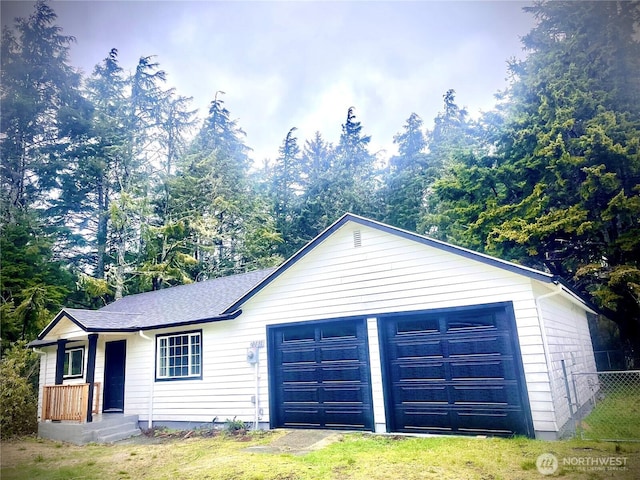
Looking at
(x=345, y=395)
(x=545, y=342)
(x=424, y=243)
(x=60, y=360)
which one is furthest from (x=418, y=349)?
(x=60, y=360)

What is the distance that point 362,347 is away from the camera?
8.65 m

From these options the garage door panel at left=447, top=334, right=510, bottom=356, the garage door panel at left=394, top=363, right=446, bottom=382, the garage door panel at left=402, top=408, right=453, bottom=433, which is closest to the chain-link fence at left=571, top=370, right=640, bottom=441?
the garage door panel at left=447, top=334, right=510, bottom=356

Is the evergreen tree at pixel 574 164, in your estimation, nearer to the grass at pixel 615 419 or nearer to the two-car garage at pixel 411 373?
the grass at pixel 615 419

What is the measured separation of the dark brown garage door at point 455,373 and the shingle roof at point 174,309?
4.45 meters

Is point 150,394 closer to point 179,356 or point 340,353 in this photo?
point 179,356

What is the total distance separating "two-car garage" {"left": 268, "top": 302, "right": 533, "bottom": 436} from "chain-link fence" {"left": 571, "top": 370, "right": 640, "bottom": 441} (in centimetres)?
141

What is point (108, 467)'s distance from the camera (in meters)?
7.46

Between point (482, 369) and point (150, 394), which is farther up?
point (482, 369)

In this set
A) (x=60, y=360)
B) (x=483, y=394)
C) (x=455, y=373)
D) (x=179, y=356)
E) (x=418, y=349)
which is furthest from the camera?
(x=60, y=360)

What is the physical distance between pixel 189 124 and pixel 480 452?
29.5 metres

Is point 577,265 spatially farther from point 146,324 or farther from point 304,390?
point 146,324

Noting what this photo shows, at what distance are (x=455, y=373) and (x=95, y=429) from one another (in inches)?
369

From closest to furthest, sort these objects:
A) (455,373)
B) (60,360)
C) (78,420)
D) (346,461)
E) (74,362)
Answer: (346,461)
(455,373)
(78,420)
(60,360)
(74,362)

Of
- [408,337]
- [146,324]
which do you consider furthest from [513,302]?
[146,324]
